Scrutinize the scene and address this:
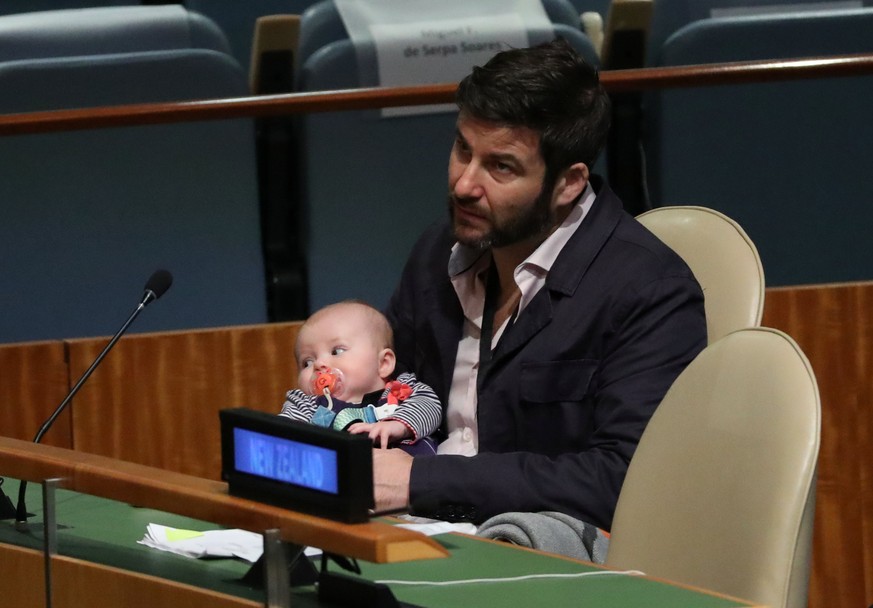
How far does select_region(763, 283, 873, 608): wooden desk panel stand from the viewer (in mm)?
3182

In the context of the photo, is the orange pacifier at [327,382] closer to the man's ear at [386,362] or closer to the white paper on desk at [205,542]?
the man's ear at [386,362]

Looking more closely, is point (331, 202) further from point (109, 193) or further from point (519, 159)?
point (519, 159)

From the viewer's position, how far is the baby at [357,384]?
7.48ft

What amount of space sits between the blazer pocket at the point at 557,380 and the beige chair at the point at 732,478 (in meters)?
0.23

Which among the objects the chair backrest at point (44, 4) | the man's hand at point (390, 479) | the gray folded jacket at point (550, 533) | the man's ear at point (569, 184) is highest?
the chair backrest at point (44, 4)

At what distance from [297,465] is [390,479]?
74 centimetres

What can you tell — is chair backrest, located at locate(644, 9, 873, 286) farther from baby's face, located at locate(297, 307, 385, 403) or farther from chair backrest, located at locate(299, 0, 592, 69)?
baby's face, located at locate(297, 307, 385, 403)

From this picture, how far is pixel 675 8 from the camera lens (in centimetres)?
361

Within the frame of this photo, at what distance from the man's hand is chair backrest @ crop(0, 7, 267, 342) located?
1212 mm

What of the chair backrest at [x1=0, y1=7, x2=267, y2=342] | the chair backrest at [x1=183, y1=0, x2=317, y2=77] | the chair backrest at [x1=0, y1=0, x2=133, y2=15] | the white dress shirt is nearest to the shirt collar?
the white dress shirt

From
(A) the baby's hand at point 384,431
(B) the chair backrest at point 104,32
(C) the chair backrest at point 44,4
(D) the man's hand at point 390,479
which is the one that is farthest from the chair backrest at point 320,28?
(D) the man's hand at point 390,479

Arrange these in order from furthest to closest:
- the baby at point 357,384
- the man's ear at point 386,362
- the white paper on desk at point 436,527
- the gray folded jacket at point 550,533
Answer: the man's ear at point 386,362, the baby at point 357,384, the gray folded jacket at point 550,533, the white paper on desk at point 436,527

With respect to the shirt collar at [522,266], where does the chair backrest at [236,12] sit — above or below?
above

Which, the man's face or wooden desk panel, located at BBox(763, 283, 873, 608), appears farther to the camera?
wooden desk panel, located at BBox(763, 283, 873, 608)
